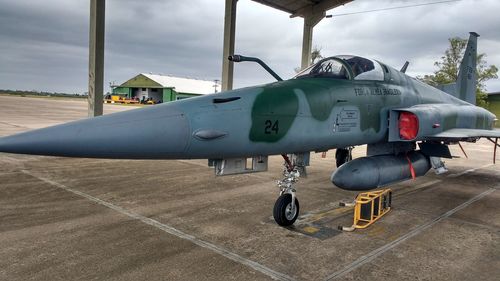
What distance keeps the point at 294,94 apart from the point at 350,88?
133cm

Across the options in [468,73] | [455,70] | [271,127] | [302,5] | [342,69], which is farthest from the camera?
[455,70]

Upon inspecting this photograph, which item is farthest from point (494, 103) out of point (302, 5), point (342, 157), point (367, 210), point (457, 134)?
point (367, 210)

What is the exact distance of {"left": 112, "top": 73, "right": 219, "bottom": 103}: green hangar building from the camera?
230 ft

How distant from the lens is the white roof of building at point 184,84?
69875 mm

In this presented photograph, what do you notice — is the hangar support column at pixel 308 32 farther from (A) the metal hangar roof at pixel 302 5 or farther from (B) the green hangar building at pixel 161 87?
(B) the green hangar building at pixel 161 87

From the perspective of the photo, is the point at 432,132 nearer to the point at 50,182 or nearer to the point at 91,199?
the point at 91,199

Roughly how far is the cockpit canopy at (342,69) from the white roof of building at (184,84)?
209ft

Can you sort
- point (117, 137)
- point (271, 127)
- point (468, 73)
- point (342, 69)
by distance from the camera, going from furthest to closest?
point (468, 73) < point (342, 69) < point (271, 127) < point (117, 137)

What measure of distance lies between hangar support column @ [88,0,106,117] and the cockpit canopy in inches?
304

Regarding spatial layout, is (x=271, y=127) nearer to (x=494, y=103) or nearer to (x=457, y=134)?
(x=457, y=134)

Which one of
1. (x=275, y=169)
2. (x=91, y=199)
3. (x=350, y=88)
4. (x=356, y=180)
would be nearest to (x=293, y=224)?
(x=356, y=180)

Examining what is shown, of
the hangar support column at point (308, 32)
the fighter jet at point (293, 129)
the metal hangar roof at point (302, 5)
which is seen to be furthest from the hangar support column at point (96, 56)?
the hangar support column at point (308, 32)

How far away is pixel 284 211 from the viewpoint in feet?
17.3

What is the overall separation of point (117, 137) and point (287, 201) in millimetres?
2810
